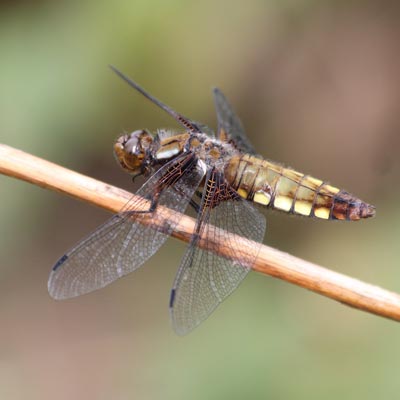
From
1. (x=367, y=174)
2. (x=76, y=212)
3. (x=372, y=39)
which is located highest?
(x=372, y=39)

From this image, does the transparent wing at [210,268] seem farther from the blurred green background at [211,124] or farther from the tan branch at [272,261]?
the blurred green background at [211,124]

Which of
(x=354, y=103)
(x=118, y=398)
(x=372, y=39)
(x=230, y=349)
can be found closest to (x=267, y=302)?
(x=230, y=349)

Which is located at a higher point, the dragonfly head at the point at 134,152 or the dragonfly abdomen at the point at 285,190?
the dragonfly abdomen at the point at 285,190

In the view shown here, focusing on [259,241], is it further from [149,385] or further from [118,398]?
[118,398]

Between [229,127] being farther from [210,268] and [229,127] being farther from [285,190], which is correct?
[210,268]

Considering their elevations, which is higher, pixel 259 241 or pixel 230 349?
pixel 259 241

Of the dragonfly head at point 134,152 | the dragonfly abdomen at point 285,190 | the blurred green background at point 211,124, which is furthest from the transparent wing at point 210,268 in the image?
the blurred green background at point 211,124

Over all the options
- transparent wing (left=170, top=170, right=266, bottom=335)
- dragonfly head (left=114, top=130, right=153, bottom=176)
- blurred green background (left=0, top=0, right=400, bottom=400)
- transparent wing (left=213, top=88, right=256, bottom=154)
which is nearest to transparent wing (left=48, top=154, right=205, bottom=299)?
transparent wing (left=170, top=170, right=266, bottom=335)

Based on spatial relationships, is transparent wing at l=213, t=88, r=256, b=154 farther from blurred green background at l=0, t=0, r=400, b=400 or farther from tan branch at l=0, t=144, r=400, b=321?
tan branch at l=0, t=144, r=400, b=321
